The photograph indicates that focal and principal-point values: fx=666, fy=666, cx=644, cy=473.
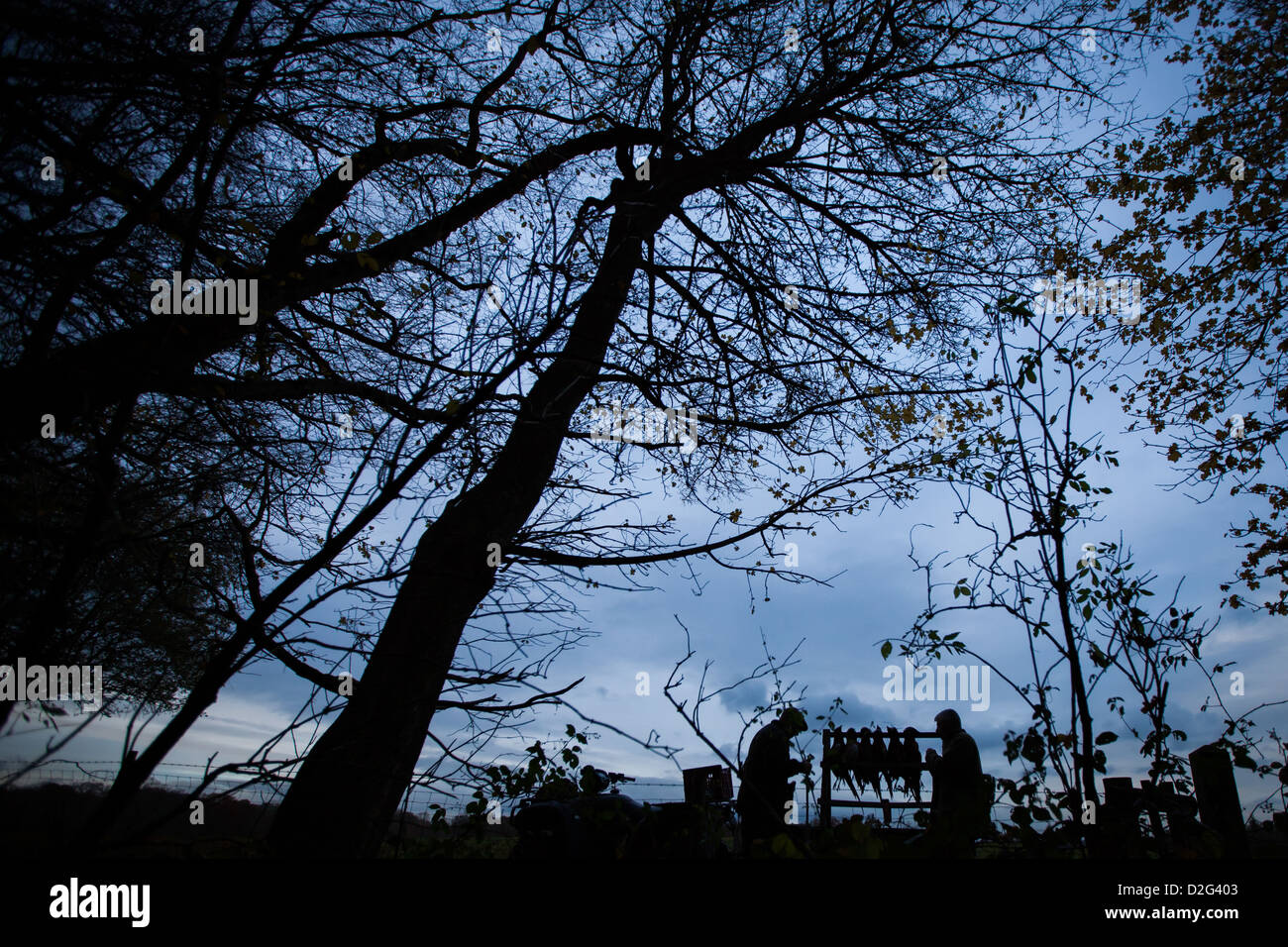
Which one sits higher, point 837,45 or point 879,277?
point 837,45

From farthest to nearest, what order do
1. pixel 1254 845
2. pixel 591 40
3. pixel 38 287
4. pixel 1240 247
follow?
pixel 1240 247 < pixel 591 40 < pixel 1254 845 < pixel 38 287

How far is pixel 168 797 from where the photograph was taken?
1.32 meters

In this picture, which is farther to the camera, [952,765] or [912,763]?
[912,763]

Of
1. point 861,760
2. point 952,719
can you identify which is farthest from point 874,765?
point 952,719

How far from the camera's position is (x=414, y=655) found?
9.55 feet

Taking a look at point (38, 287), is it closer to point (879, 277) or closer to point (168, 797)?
point (168, 797)

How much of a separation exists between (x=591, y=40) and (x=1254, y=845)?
717 centimetres

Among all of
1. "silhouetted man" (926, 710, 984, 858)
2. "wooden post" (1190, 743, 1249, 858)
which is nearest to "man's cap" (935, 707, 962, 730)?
"silhouetted man" (926, 710, 984, 858)

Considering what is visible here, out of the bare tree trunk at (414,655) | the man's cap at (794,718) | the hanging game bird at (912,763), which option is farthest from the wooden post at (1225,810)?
the bare tree trunk at (414,655)

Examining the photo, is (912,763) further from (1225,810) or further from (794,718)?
(794,718)

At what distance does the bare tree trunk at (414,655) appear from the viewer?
261 centimetres

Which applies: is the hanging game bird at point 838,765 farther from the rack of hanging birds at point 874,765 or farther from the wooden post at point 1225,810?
the wooden post at point 1225,810

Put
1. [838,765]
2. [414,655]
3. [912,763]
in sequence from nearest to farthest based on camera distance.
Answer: [838,765] < [414,655] < [912,763]
